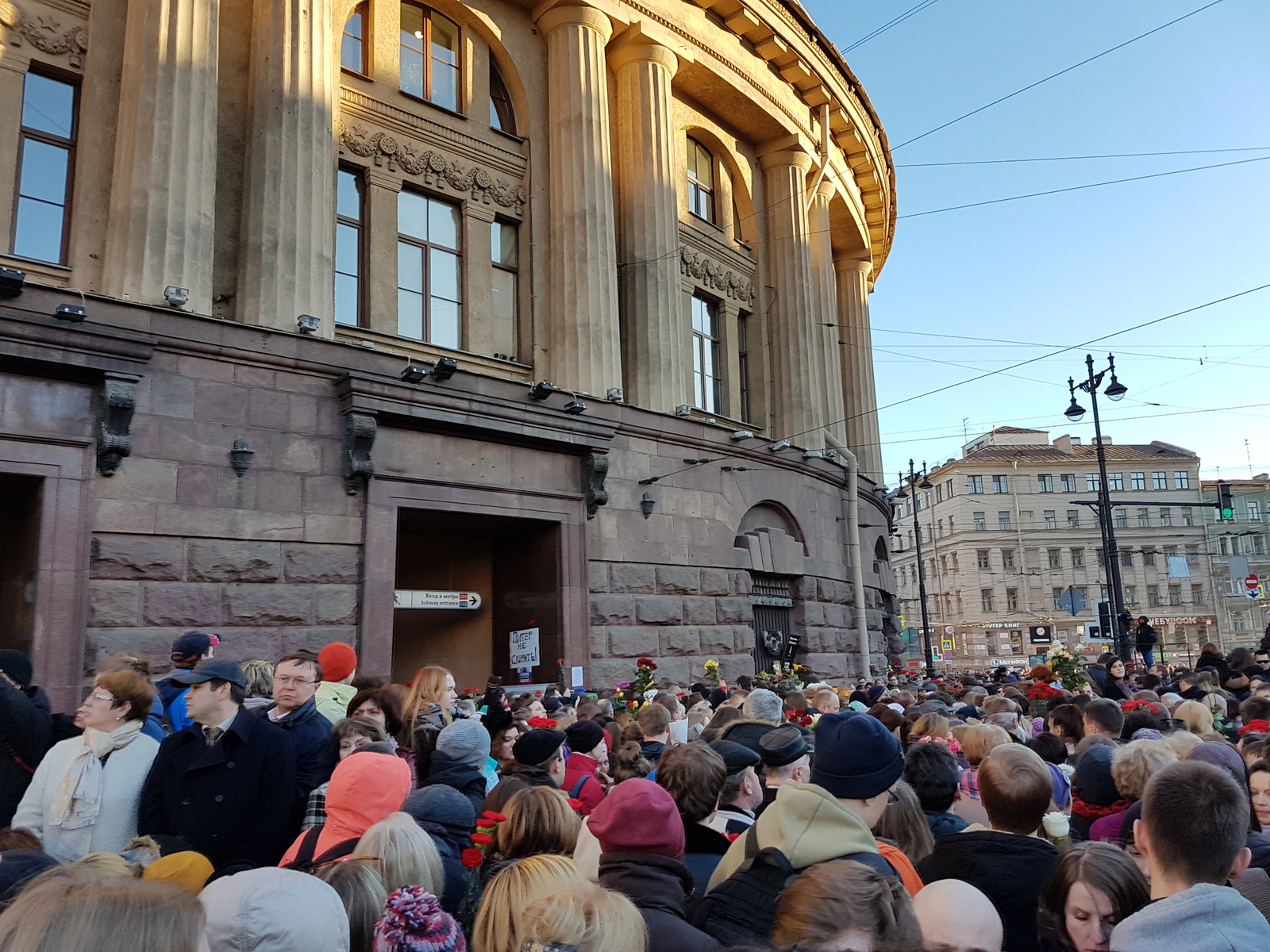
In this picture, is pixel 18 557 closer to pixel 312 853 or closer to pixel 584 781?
pixel 584 781

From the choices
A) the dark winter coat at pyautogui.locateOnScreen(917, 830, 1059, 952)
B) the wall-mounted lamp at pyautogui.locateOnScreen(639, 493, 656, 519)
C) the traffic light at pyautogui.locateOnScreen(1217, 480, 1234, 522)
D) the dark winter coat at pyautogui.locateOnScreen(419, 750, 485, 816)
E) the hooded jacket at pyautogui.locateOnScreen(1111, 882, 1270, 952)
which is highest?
the traffic light at pyautogui.locateOnScreen(1217, 480, 1234, 522)

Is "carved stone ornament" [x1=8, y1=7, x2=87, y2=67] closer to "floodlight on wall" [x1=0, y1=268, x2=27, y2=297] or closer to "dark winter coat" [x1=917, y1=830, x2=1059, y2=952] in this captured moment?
"floodlight on wall" [x1=0, y1=268, x2=27, y2=297]

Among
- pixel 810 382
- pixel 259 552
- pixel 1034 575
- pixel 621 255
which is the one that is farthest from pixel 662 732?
pixel 1034 575

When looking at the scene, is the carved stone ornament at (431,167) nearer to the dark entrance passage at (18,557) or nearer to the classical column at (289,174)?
the classical column at (289,174)

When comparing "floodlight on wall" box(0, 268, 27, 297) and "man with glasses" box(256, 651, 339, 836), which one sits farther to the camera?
"floodlight on wall" box(0, 268, 27, 297)

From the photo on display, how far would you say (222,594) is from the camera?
12.4 meters

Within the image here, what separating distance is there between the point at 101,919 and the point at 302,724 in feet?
13.3

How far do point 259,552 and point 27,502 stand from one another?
2.72 metres

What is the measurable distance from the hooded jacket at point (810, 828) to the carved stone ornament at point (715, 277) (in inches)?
755

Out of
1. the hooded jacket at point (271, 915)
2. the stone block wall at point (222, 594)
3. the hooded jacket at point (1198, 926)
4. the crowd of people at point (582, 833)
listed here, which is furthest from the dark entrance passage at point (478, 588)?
the hooded jacket at point (1198, 926)

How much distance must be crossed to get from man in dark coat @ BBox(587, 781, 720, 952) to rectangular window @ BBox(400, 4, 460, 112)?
630 inches

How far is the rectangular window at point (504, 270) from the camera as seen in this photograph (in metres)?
18.2

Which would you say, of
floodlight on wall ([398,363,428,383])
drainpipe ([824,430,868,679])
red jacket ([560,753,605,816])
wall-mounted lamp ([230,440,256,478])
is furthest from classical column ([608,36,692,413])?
red jacket ([560,753,605,816])

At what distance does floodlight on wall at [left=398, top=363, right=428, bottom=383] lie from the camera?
46.6ft
